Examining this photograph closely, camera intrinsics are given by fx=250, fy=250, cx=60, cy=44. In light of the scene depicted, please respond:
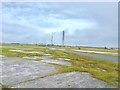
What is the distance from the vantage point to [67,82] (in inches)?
499

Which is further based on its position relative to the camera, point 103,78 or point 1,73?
point 1,73

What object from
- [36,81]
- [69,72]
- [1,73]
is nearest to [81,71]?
[69,72]

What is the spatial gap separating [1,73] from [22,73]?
132 centimetres

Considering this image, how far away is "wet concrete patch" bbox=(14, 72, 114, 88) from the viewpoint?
12039 millimetres

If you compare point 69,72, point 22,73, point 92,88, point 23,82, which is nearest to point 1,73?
point 22,73

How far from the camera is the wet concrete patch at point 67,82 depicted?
12039 millimetres

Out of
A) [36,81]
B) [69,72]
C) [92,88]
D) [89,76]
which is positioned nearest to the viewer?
[92,88]

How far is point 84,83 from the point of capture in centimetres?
1249

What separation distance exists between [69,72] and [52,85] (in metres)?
3.44

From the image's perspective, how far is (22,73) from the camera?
51.8 ft

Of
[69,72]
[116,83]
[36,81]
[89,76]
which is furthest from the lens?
[69,72]

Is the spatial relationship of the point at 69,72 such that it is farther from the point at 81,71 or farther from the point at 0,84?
the point at 0,84

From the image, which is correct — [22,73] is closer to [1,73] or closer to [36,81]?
[1,73]

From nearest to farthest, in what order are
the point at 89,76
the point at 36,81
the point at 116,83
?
the point at 116,83, the point at 36,81, the point at 89,76
